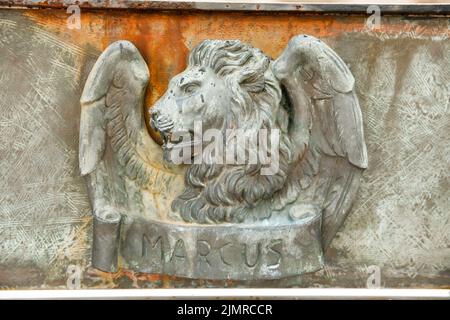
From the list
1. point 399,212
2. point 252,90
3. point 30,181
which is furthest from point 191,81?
point 399,212

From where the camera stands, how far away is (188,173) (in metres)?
2.95

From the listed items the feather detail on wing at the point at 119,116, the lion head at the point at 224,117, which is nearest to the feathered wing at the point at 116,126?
the feather detail on wing at the point at 119,116

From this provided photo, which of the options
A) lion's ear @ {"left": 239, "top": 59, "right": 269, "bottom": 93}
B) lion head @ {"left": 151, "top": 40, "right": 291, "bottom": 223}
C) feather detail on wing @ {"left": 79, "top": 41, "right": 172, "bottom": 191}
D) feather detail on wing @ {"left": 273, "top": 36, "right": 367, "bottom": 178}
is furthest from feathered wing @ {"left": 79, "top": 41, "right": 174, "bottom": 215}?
feather detail on wing @ {"left": 273, "top": 36, "right": 367, "bottom": 178}

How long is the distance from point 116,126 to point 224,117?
0.37 m

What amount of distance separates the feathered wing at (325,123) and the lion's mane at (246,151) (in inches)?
2.0

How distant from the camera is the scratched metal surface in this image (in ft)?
9.68

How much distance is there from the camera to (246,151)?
2902 millimetres

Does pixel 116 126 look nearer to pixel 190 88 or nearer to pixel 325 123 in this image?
pixel 190 88

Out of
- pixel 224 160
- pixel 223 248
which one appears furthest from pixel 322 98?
pixel 223 248

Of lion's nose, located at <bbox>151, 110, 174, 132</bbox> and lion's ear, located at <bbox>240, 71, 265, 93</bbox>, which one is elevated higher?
lion's ear, located at <bbox>240, 71, 265, 93</bbox>

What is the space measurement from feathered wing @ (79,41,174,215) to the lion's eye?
0.15 m

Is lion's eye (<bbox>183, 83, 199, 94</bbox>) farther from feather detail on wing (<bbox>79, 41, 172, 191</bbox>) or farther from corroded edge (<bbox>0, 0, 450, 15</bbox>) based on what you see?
corroded edge (<bbox>0, 0, 450, 15</bbox>)

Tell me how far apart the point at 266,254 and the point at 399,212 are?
0.48 metres

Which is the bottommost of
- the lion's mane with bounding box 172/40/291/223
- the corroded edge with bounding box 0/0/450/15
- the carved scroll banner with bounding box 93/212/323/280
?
the carved scroll banner with bounding box 93/212/323/280
